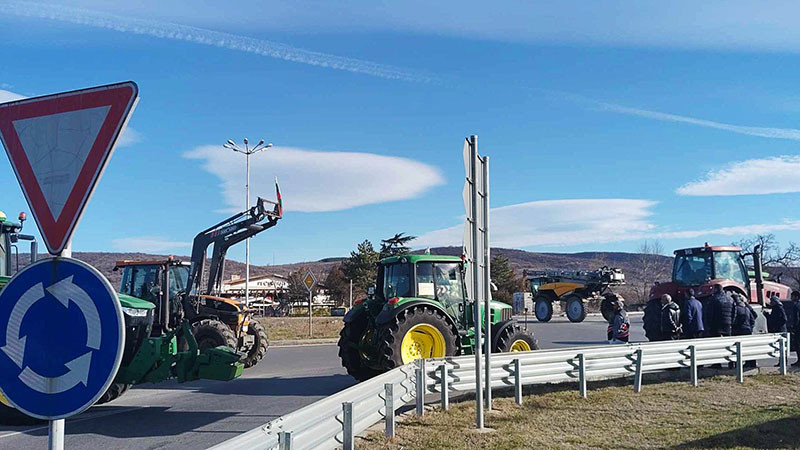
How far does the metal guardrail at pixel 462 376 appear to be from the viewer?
559 centimetres

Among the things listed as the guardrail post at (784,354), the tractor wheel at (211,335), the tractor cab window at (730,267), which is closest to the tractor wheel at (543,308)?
the tractor cab window at (730,267)

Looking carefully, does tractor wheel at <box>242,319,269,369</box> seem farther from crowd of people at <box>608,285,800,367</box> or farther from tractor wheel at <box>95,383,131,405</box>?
crowd of people at <box>608,285,800,367</box>

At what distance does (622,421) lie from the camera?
8586 mm

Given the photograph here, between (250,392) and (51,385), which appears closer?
(51,385)

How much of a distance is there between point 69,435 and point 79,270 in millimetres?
6939

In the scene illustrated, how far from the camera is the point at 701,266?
17.1 m

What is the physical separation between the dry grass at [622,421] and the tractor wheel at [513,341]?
122 centimetres

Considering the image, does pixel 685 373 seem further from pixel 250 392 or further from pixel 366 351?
pixel 250 392

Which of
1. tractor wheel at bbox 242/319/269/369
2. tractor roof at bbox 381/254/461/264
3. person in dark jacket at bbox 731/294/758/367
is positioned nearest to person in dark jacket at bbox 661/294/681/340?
person in dark jacket at bbox 731/294/758/367

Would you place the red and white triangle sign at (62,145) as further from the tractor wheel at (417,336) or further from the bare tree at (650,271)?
the bare tree at (650,271)

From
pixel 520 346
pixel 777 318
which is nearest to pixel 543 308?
pixel 777 318

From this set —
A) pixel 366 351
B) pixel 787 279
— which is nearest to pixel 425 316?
pixel 366 351

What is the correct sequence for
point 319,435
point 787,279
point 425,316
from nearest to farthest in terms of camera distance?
1. point 319,435
2. point 425,316
3. point 787,279

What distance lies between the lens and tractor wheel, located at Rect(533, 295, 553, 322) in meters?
39.5
